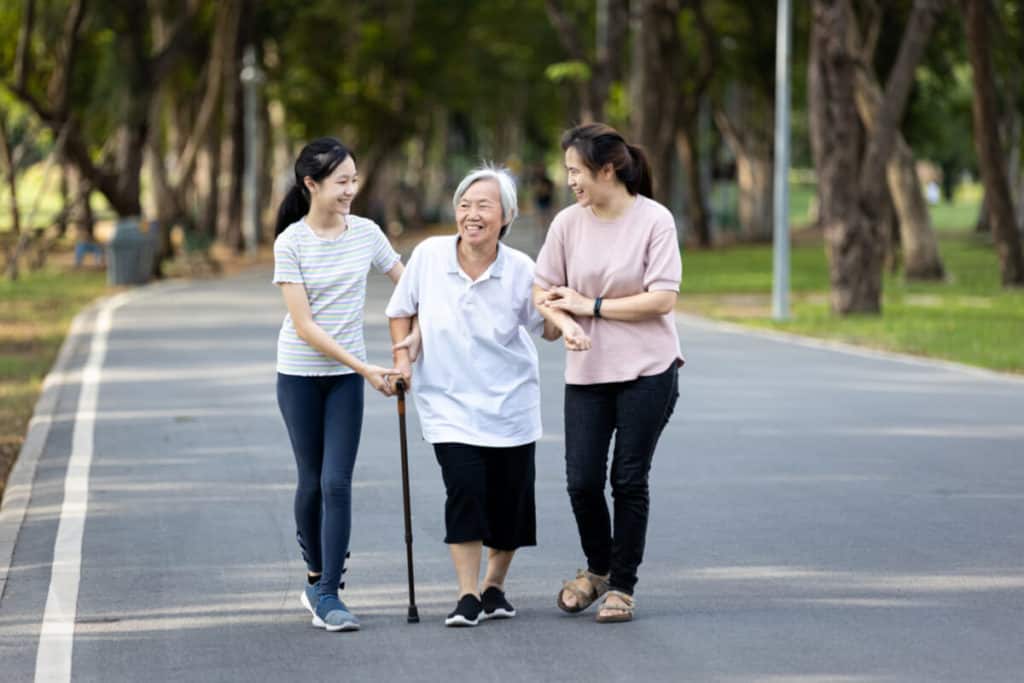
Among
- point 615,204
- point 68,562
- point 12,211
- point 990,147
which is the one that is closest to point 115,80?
point 12,211

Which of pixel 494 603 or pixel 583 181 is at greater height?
pixel 583 181

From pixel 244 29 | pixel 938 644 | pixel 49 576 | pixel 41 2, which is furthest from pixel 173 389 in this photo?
pixel 244 29

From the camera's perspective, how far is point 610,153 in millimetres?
7078

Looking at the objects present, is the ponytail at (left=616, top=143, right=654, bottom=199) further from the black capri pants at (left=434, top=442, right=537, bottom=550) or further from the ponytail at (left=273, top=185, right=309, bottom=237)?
the ponytail at (left=273, top=185, right=309, bottom=237)

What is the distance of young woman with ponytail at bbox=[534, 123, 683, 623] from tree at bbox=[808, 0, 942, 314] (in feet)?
54.2

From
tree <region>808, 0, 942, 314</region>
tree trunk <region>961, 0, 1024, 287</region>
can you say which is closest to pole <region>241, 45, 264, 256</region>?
tree trunk <region>961, 0, 1024, 287</region>

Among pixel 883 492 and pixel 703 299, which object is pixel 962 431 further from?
pixel 703 299

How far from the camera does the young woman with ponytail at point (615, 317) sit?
23.2ft

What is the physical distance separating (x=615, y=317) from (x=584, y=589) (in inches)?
40.3

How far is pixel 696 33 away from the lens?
5134 centimetres

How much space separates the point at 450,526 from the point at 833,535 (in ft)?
8.33

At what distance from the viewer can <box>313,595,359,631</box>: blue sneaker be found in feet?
23.6

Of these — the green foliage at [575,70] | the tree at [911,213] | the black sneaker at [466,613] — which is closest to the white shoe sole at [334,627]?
the black sneaker at [466,613]

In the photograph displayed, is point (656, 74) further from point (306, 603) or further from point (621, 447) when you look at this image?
point (621, 447)
